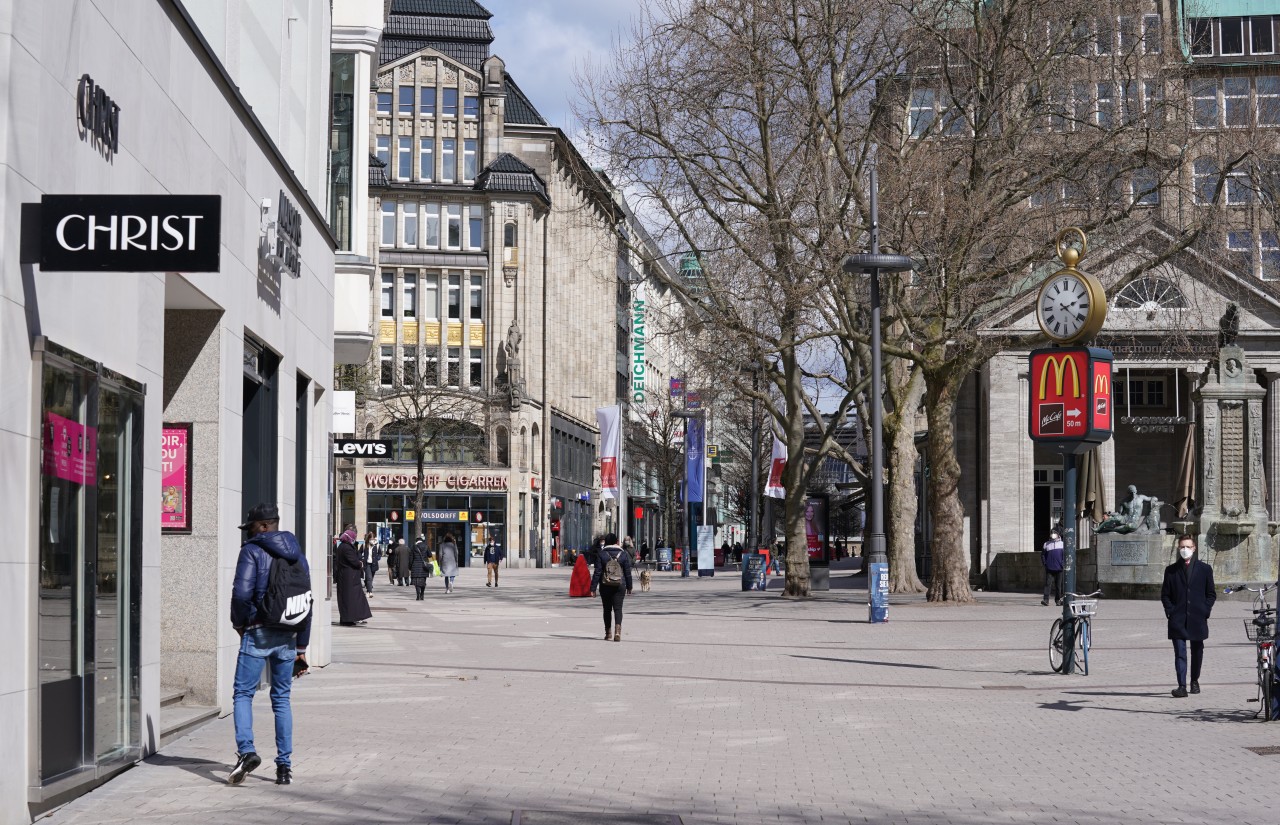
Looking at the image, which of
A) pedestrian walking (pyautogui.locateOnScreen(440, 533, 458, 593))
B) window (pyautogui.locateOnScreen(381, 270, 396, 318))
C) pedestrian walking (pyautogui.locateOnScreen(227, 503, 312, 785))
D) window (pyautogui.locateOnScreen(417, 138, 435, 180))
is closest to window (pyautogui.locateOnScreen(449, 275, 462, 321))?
window (pyautogui.locateOnScreen(381, 270, 396, 318))

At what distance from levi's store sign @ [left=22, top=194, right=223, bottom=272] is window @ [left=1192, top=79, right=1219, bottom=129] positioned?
1070 inches

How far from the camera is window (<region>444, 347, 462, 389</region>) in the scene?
272 feet

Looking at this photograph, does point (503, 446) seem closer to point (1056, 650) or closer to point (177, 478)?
point (1056, 650)

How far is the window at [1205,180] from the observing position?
32.6 m

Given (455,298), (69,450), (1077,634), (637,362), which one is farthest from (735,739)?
(637,362)

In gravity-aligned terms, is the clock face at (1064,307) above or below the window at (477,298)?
below

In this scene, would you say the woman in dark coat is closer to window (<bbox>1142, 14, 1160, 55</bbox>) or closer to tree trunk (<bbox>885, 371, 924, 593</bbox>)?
tree trunk (<bbox>885, 371, 924, 593</bbox>)

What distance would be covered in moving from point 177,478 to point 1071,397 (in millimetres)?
11058

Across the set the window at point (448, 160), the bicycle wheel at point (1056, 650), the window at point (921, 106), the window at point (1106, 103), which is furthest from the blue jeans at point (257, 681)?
the window at point (448, 160)

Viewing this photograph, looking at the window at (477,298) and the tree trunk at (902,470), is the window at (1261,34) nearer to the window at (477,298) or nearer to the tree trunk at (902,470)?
the window at (477,298)

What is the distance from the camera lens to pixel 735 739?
44.1ft

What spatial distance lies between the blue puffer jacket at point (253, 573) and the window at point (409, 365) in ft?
204

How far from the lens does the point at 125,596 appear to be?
10992mm

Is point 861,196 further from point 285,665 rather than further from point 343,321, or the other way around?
point 285,665
